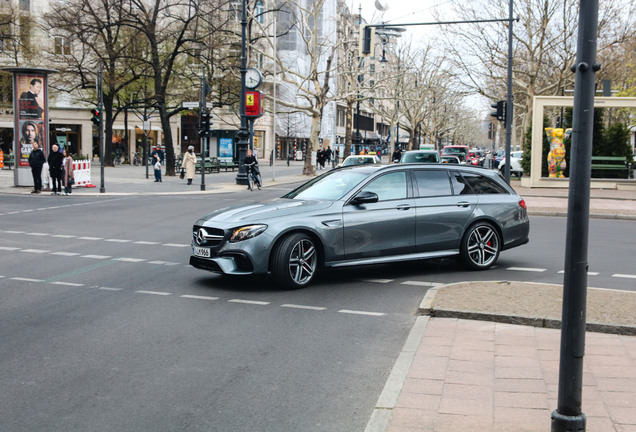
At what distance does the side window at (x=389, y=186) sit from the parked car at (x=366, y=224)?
0.04 ft

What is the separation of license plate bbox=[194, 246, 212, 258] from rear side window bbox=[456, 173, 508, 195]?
13.3 feet

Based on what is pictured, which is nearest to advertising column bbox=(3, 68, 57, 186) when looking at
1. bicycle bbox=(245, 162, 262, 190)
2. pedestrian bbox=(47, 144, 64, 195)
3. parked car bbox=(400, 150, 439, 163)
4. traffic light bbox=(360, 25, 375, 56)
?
pedestrian bbox=(47, 144, 64, 195)

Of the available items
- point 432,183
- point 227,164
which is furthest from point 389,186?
point 227,164

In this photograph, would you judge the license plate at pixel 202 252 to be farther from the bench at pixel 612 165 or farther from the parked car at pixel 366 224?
the bench at pixel 612 165

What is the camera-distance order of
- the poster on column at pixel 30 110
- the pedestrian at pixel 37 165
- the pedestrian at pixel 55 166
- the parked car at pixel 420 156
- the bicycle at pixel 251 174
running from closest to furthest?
the pedestrian at pixel 55 166
the pedestrian at pixel 37 165
the poster on column at pixel 30 110
the bicycle at pixel 251 174
the parked car at pixel 420 156

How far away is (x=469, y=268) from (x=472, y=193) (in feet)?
3.61

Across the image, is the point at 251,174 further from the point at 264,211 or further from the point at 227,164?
the point at 264,211

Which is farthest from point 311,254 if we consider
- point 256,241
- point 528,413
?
point 528,413

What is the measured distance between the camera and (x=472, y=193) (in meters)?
10.7

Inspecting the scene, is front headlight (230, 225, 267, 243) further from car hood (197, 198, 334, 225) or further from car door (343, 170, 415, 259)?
car door (343, 170, 415, 259)

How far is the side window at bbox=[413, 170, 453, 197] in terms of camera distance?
10227 mm

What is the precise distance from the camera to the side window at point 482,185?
35.4 ft

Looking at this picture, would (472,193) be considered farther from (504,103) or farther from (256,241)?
(504,103)

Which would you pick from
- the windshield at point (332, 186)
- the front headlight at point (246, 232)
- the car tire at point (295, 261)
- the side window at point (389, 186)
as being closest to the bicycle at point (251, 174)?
the windshield at point (332, 186)
